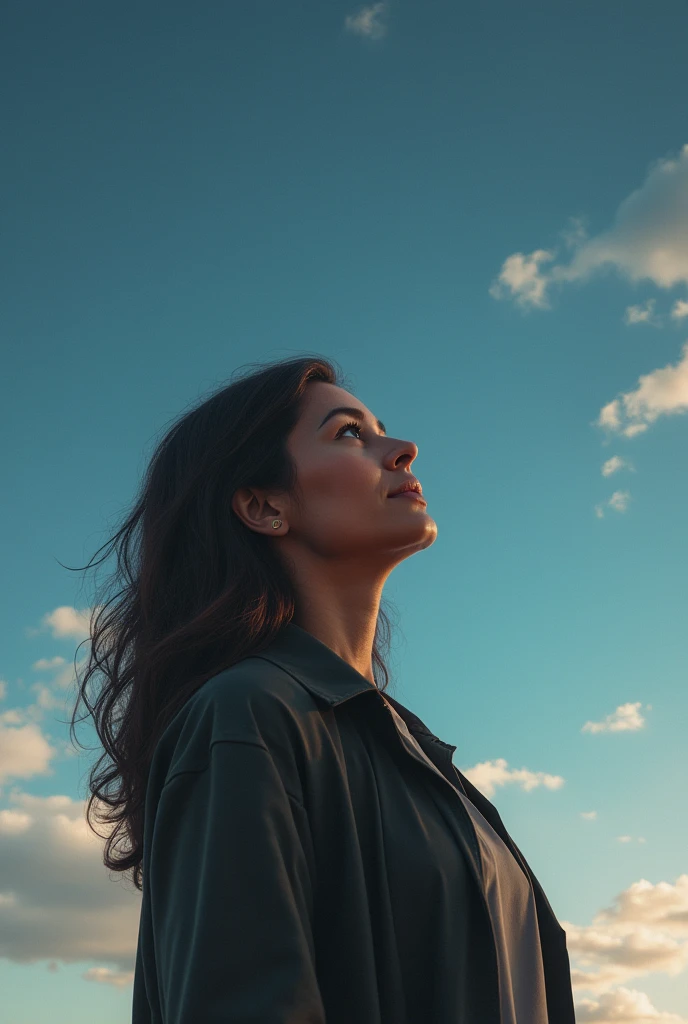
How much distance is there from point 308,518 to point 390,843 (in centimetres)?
137

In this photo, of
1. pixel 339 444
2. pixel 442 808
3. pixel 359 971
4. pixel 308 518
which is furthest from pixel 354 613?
pixel 359 971

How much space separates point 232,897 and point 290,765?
1.32 feet

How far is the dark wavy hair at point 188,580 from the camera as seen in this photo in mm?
3312

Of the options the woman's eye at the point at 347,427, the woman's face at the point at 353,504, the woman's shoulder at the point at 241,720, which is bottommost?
the woman's shoulder at the point at 241,720

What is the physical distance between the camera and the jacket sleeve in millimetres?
2139

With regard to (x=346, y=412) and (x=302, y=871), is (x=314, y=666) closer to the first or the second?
(x=302, y=871)

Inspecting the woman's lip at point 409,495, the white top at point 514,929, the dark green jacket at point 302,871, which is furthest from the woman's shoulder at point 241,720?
the woman's lip at point 409,495

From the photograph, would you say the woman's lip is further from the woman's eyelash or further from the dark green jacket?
the dark green jacket

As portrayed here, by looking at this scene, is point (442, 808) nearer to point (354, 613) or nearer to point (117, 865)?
point (354, 613)

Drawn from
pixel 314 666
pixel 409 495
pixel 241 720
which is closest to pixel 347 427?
pixel 409 495

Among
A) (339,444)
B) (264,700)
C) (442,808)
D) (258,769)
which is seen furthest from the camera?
(339,444)

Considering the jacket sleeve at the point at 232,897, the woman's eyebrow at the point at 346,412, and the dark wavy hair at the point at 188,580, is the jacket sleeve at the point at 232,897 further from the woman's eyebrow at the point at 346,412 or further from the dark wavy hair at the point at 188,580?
the woman's eyebrow at the point at 346,412

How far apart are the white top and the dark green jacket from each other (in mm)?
186

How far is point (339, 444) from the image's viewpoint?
3.92m
